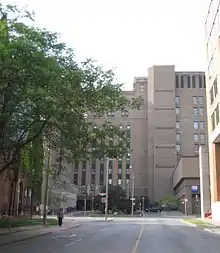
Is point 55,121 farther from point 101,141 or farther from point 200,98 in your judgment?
point 200,98

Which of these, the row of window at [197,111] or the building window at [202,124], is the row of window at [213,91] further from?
the row of window at [197,111]

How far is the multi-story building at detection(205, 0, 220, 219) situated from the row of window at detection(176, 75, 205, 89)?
91401mm

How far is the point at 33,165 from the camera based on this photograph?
31828mm

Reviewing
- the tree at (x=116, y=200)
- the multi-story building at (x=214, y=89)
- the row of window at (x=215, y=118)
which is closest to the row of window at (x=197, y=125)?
A: the tree at (x=116, y=200)

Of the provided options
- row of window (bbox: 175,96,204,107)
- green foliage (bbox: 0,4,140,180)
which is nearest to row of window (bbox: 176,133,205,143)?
row of window (bbox: 175,96,204,107)

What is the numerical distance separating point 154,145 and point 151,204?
67.3 feet

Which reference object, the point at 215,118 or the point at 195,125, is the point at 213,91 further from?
the point at 195,125

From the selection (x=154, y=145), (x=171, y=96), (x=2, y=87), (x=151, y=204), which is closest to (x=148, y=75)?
(x=171, y=96)

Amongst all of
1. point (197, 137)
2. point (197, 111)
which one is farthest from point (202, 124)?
point (197, 111)

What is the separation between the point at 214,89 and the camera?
6309 cm

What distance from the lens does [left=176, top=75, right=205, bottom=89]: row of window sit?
159 meters

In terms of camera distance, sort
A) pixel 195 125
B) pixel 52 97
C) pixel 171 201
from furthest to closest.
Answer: pixel 195 125, pixel 171 201, pixel 52 97

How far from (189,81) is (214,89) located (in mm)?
98799

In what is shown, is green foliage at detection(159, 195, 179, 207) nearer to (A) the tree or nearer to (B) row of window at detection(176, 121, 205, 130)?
(A) the tree
